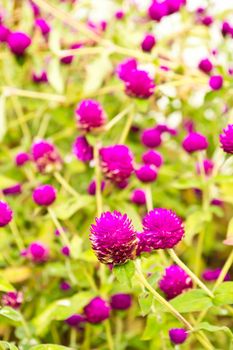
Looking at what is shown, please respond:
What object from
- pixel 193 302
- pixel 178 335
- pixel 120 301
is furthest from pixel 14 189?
pixel 193 302

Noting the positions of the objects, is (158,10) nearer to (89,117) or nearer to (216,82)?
(216,82)

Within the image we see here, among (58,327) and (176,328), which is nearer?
(176,328)

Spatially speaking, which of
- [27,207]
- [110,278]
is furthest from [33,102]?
[110,278]

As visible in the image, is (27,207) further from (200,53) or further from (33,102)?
(200,53)

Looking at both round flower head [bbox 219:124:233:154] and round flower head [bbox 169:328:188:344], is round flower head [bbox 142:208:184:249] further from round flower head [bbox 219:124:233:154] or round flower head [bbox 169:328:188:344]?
round flower head [bbox 169:328:188:344]

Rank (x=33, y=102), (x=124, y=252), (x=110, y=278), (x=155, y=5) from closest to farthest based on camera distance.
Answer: (x=124, y=252) → (x=110, y=278) → (x=155, y=5) → (x=33, y=102)

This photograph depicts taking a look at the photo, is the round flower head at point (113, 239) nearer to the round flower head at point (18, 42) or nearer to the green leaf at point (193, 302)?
the green leaf at point (193, 302)
